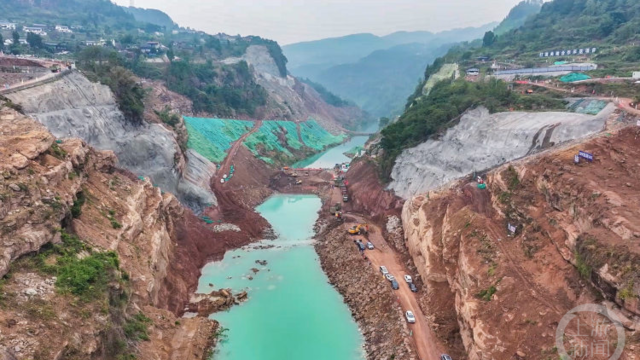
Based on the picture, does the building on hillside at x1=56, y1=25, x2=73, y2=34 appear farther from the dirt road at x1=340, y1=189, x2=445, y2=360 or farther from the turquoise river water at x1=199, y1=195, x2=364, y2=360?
the dirt road at x1=340, y1=189, x2=445, y2=360

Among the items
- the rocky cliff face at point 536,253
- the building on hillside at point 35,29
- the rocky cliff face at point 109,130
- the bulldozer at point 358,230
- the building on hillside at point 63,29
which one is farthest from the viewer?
the building on hillside at point 63,29

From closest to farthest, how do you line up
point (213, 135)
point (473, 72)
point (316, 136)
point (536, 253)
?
1. point (536, 253)
2. point (213, 135)
3. point (473, 72)
4. point (316, 136)

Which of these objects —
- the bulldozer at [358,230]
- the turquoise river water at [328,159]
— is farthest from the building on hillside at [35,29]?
the bulldozer at [358,230]

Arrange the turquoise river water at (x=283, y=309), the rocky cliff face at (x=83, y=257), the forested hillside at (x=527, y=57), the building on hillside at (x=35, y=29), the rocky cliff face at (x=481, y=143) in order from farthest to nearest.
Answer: the building on hillside at (x=35, y=29) < the forested hillside at (x=527, y=57) < the rocky cliff face at (x=481, y=143) < the turquoise river water at (x=283, y=309) < the rocky cliff face at (x=83, y=257)

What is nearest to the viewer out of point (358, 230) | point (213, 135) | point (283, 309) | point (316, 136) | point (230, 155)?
point (283, 309)

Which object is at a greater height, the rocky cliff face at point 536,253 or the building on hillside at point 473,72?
the building on hillside at point 473,72

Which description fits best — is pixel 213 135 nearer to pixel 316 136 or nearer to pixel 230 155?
pixel 230 155

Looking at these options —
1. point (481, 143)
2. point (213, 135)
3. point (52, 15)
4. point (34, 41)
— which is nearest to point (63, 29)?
point (52, 15)

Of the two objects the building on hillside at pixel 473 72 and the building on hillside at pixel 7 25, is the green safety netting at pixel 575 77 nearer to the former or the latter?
the building on hillside at pixel 473 72
